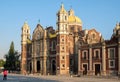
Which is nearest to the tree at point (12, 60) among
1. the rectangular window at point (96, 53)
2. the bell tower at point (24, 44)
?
the bell tower at point (24, 44)

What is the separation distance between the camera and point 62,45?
75.6 meters

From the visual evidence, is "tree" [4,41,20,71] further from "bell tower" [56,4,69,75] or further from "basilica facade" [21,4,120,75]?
"bell tower" [56,4,69,75]

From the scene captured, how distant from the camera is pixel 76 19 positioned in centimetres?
9369

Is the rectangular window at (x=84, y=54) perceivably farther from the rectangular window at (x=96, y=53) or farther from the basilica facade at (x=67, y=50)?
the rectangular window at (x=96, y=53)

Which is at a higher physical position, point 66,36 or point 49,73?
point 66,36

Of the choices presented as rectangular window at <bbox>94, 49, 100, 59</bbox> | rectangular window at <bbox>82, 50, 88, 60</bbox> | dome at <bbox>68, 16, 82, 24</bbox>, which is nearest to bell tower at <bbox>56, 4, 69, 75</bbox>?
rectangular window at <bbox>82, 50, 88, 60</bbox>

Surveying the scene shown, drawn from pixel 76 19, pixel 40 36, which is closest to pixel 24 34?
pixel 40 36

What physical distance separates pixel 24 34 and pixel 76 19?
18.3 meters

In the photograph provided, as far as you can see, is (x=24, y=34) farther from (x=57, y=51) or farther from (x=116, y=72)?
(x=116, y=72)

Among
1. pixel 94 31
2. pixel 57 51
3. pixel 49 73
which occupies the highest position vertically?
pixel 94 31

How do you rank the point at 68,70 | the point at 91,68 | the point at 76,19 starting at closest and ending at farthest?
the point at 91,68
the point at 68,70
the point at 76,19

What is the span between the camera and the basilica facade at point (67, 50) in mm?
61812

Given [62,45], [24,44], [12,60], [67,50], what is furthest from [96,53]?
[12,60]

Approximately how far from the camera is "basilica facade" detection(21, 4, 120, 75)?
61812mm
